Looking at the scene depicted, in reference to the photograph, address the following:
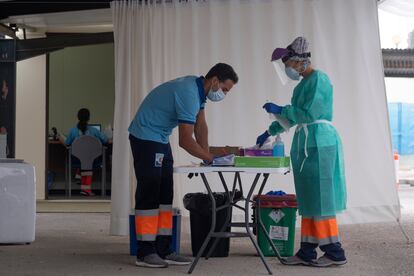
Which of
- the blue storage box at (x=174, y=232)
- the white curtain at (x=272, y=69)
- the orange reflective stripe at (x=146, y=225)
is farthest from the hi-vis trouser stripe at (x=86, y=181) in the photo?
the orange reflective stripe at (x=146, y=225)

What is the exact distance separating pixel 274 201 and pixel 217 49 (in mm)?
2360

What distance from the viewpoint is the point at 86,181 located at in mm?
11766

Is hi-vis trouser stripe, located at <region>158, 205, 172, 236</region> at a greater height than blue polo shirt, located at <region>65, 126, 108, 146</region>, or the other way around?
blue polo shirt, located at <region>65, 126, 108, 146</region>

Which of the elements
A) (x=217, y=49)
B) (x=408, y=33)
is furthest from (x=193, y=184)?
(x=408, y=33)

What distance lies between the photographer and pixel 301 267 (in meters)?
5.21

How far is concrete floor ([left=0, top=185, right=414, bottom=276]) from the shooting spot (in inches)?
199

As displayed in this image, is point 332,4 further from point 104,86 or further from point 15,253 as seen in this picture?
point 104,86

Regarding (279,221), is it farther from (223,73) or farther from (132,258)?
(223,73)

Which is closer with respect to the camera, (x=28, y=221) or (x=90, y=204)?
(x=28, y=221)

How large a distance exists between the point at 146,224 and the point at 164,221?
0.63ft

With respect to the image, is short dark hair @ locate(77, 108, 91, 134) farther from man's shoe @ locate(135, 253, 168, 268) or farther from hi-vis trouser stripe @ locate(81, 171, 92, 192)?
man's shoe @ locate(135, 253, 168, 268)

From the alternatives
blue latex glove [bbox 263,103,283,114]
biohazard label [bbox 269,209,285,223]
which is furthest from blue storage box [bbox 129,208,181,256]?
blue latex glove [bbox 263,103,283,114]

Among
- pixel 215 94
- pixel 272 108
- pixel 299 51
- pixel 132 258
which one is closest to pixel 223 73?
pixel 215 94

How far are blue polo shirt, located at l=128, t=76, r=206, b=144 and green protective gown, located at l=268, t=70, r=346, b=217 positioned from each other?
649 mm
